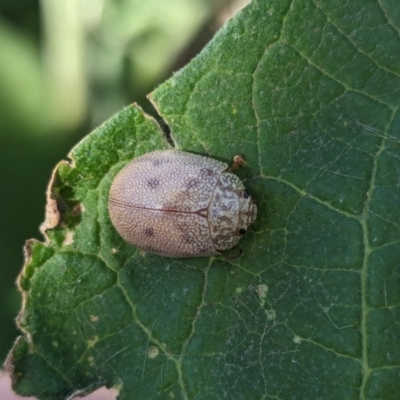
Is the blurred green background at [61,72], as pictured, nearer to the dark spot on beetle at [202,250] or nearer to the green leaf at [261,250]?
the green leaf at [261,250]

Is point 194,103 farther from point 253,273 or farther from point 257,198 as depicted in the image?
point 253,273

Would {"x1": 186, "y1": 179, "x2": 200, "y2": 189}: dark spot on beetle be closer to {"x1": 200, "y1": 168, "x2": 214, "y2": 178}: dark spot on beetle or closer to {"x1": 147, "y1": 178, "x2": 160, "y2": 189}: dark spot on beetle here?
{"x1": 200, "y1": 168, "x2": 214, "y2": 178}: dark spot on beetle

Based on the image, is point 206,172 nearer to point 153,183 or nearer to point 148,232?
point 153,183

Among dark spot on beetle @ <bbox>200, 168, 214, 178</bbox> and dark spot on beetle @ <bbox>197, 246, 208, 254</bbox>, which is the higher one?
dark spot on beetle @ <bbox>200, 168, 214, 178</bbox>

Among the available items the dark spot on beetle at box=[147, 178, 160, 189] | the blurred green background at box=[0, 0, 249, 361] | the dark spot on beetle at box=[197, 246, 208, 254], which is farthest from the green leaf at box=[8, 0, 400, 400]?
the blurred green background at box=[0, 0, 249, 361]

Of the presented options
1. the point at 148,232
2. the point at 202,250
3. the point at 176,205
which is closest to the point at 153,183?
the point at 176,205

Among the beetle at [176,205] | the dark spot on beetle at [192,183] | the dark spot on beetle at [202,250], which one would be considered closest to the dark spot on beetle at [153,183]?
the beetle at [176,205]

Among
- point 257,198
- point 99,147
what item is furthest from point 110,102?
point 257,198
